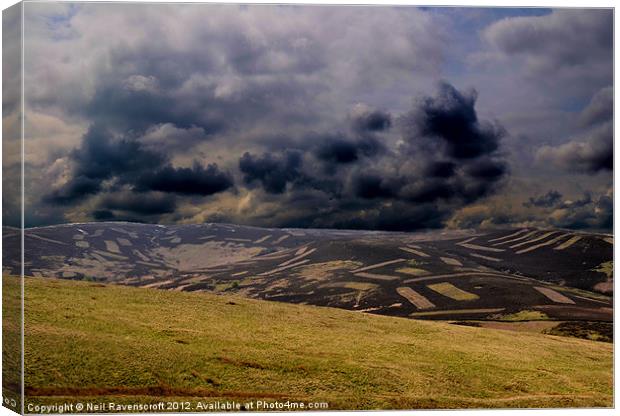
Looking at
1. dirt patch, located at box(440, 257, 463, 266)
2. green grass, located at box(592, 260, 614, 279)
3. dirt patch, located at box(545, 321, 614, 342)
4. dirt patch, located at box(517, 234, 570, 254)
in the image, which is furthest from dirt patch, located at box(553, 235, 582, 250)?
dirt patch, located at box(440, 257, 463, 266)

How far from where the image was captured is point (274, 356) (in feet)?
66.8

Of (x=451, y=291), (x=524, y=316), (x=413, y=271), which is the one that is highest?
(x=413, y=271)

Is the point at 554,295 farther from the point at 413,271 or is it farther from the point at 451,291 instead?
the point at 413,271

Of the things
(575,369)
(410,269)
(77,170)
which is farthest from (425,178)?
(77,170)

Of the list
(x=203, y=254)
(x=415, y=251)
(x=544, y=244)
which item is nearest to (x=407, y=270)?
(x=415, y=251)

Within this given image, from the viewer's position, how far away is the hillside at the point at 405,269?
22156 mm

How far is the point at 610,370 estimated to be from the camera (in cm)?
2188

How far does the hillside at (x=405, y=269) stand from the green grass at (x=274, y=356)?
21.9 inches

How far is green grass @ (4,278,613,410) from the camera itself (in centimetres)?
1944

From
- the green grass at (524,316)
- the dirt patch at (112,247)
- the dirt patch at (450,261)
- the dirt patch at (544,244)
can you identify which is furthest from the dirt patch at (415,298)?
the dirt patch at (112,247)

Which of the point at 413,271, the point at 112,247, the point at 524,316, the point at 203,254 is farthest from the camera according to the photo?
the point at 413,271

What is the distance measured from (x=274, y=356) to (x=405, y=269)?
479 centimetres

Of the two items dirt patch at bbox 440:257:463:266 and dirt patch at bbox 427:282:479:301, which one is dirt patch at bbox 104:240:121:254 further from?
dirt patch at bbox 440:257:463:266

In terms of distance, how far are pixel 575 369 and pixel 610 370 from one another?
1.14 metres
